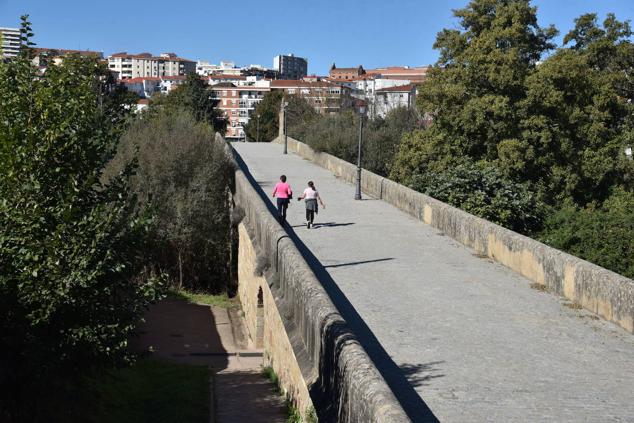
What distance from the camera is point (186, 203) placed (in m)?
27.5

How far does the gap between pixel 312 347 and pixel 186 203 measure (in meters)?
19.2

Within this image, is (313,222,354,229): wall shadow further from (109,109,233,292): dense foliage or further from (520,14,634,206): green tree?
(520,14,634,206): green tree

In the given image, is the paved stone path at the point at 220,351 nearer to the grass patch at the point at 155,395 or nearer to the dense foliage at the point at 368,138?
the grass patch at the point at 155,395

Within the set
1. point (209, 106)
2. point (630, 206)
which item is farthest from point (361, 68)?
point (630, 206)

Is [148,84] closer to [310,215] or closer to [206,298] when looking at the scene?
[206,298]

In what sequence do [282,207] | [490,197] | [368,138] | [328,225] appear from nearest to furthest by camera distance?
[282,207] → [328,225] → [490,197] → [368,138]

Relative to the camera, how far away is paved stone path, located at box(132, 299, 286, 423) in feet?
44.0

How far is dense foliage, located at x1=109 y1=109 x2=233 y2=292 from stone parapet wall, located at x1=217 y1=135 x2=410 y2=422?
34.9 ft

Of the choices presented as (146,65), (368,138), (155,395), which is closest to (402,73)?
(146,65)

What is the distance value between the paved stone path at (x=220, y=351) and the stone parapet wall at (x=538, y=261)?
14.1 ft

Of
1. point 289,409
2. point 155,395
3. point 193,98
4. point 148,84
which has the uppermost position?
point 148,84

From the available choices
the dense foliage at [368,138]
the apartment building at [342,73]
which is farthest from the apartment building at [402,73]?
the dense foliage at [368,138]

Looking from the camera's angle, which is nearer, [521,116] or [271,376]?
[271,376]

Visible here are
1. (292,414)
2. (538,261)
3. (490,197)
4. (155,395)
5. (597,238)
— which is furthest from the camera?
(490,197)
